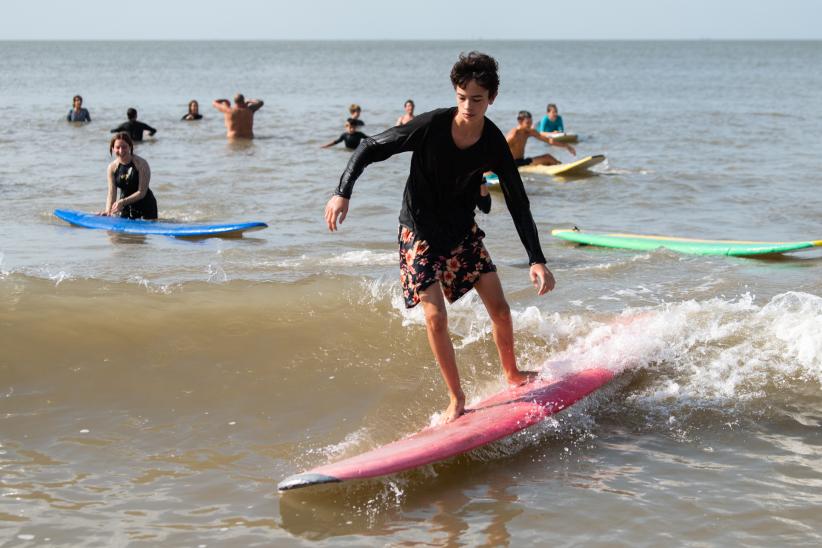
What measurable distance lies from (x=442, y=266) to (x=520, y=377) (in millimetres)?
951

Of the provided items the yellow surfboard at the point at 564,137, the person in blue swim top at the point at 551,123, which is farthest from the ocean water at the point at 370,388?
the person in blue swim top at the point at 551,123

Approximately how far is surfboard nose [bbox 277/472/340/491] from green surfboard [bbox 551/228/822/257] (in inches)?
251

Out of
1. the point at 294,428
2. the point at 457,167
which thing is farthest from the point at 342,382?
the point at 457,167

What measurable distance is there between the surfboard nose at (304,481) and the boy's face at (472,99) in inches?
66.5

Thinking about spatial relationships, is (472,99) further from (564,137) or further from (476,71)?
(564,137)

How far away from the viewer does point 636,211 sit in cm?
1300

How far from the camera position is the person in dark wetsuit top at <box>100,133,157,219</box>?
9898mm

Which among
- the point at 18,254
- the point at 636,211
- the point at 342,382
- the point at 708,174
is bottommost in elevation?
the point at 342,382

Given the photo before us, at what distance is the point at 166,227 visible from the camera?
1019 centimetres

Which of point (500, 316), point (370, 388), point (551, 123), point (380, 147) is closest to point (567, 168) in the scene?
point (551, 123)

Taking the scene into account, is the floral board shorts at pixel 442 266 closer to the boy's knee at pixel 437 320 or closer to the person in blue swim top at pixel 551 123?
the boy's knee at pixel 437 320

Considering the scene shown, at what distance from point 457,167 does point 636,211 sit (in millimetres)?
9084

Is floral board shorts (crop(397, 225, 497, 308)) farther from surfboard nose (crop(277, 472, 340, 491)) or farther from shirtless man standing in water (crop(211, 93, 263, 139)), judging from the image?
shirtless man standing in water (crop(211, 93, 263, 139))

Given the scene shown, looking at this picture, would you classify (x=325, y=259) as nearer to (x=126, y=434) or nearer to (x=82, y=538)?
(x=126, y=434)
